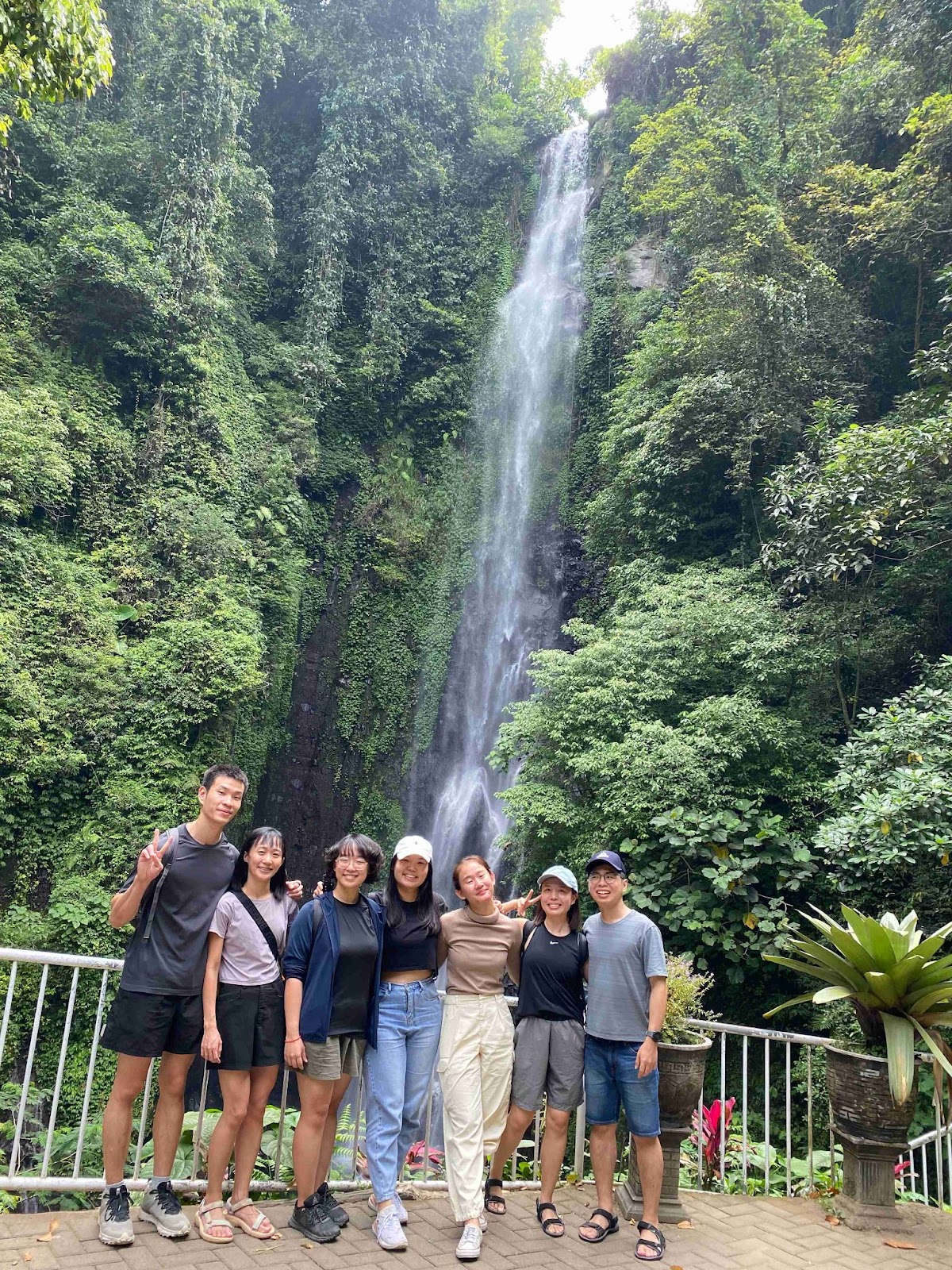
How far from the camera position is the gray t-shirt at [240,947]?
3.24 m

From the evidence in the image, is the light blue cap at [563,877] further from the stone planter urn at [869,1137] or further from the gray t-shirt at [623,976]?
the stone planter urn at [869,1137]

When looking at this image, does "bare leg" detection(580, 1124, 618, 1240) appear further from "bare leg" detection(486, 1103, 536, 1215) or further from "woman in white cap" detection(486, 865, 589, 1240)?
"bare leg" detection(486, 1103, 536, 1215)

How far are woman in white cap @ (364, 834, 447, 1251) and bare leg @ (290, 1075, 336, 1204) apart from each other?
0.20 meters

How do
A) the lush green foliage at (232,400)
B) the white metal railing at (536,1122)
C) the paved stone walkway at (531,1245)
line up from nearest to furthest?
the paved stone walkway at (531,1245) → the white metal railing at (536,1122) → the lush green foliage at (232,400)

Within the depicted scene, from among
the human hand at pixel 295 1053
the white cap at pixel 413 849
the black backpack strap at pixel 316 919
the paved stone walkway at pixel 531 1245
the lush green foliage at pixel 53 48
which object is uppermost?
the lush green foliage at pixel 53 48

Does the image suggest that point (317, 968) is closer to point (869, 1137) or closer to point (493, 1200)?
point (493, 1200)

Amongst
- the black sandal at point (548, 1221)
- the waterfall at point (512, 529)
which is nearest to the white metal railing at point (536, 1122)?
the black sandal at point (548, 1221)

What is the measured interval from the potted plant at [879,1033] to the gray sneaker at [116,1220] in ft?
9.98

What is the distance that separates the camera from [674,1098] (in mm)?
3750

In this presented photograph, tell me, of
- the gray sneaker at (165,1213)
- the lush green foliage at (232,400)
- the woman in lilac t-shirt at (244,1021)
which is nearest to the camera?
the gray sneaker at (165,1213)

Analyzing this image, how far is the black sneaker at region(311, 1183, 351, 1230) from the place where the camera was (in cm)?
323

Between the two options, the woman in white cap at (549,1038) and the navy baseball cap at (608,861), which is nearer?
the woman in white cap at (549,1038)

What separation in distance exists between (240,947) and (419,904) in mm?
752

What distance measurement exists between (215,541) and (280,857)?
11119 mm
